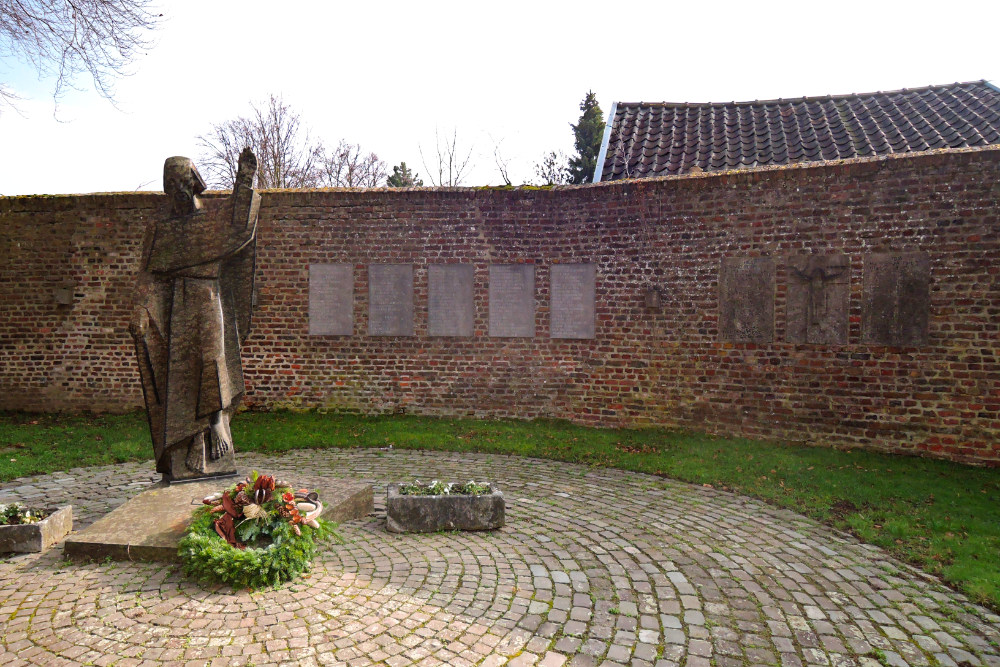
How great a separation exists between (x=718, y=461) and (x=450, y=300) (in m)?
4.84

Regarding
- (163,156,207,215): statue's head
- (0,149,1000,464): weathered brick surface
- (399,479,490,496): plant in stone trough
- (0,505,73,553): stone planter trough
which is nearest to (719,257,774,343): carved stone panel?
(0,149,1000,464): weathered brick surface

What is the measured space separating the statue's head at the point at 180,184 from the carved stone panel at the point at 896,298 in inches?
310

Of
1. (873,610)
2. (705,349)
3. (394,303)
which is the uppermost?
(394,303)

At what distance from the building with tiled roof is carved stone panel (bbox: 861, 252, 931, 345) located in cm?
285

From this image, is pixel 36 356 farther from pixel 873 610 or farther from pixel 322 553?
pixel 873 610

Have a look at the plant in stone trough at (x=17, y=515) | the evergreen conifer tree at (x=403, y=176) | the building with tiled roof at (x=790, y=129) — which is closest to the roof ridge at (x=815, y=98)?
the building with tiled roof at (x=790, y=129)

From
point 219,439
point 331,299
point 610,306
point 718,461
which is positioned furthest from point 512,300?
point 219,439

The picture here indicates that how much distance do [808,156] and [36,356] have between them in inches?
547

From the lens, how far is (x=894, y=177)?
773 cm

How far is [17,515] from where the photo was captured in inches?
168

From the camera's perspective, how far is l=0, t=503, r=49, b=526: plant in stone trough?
422 centimetres

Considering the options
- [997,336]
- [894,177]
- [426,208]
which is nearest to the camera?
[997,336]

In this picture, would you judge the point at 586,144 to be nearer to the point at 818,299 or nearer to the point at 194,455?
the point at 818,299

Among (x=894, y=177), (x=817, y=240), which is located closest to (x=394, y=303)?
(x=817, y=240)
